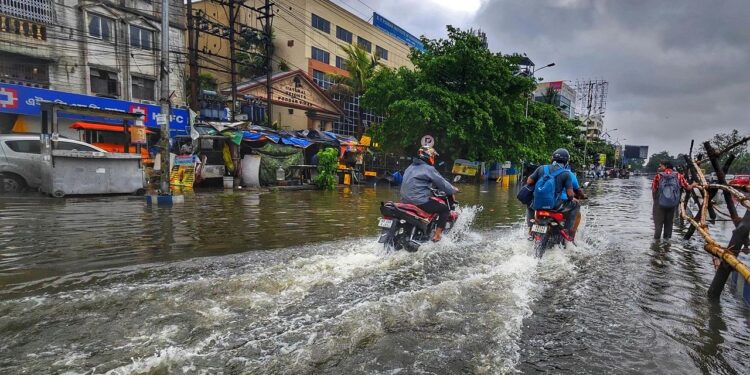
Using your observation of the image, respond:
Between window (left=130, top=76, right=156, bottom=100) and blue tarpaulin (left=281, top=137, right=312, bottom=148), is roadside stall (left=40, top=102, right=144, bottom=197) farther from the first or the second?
window (left=130, top=76, right=156, bottom=100)

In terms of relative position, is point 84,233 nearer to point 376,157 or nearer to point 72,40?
point 72,40

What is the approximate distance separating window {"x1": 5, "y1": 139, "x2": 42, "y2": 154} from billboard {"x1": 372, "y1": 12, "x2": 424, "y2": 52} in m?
34.6

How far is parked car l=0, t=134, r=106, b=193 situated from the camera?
12148 mm

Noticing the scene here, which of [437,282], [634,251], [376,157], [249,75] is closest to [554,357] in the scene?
[437,282]

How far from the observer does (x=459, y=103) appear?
2480 cm

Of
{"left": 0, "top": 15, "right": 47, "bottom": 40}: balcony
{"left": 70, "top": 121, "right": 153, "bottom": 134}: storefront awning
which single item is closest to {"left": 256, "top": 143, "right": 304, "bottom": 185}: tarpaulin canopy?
{"left": 70, "top": 121, "right": 153, "bottom": 134}: storefront awning

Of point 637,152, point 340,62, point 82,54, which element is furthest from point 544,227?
point 637,152

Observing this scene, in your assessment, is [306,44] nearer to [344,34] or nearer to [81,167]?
[344,34]

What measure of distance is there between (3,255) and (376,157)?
79.7 feet

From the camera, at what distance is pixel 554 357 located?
316 cm

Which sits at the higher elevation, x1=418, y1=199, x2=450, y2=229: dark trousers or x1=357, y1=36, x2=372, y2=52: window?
x1=357, y1=36, x2=372, y2=52: window

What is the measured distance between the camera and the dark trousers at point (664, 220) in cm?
870

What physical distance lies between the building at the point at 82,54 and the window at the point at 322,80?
480 inches

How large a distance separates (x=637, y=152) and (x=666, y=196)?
10550 centimetres
